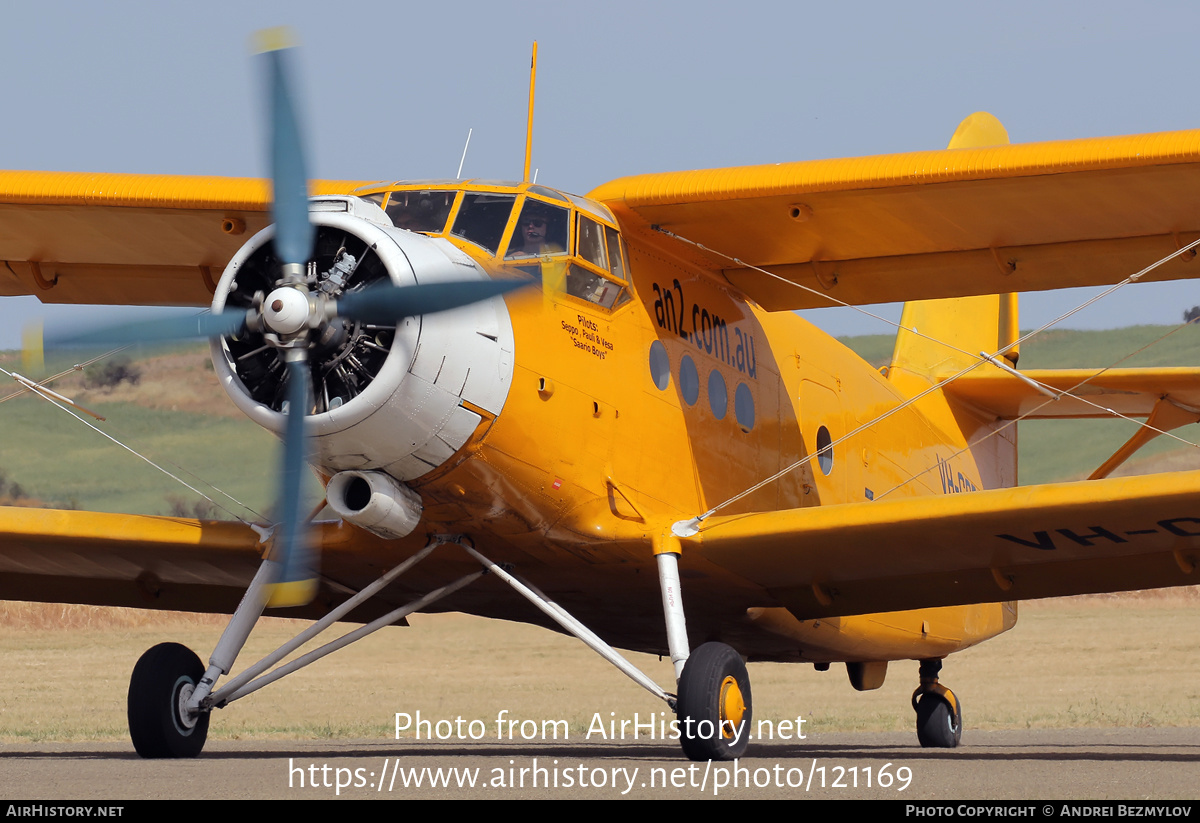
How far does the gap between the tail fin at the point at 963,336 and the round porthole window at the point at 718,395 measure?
633cm

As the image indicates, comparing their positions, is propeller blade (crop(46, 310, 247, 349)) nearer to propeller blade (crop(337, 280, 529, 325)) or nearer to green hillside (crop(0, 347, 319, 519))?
propeller blade (crop(337, 280, 529, 325))

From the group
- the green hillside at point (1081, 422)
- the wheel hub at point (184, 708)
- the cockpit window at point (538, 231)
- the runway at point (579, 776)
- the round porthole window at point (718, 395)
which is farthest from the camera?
the green hillside at point (1081, 422)

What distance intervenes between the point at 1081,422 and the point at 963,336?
275ft

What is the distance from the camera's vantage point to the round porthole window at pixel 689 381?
1187 centimetres

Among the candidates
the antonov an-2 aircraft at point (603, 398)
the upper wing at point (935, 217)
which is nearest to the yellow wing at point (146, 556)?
the antonov an-2 aircraft at point (603, 398)

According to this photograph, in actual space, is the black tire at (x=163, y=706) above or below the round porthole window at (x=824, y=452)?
below

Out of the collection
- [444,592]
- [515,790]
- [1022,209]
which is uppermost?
[1022,209]

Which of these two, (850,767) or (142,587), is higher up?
(142,587)

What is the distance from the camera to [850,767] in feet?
33.7

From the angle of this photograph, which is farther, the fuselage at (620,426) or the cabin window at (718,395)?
the cabin window at (718,395)

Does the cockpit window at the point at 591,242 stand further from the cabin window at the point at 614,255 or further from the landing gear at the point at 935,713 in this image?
the landing gear at the point at 935,713
